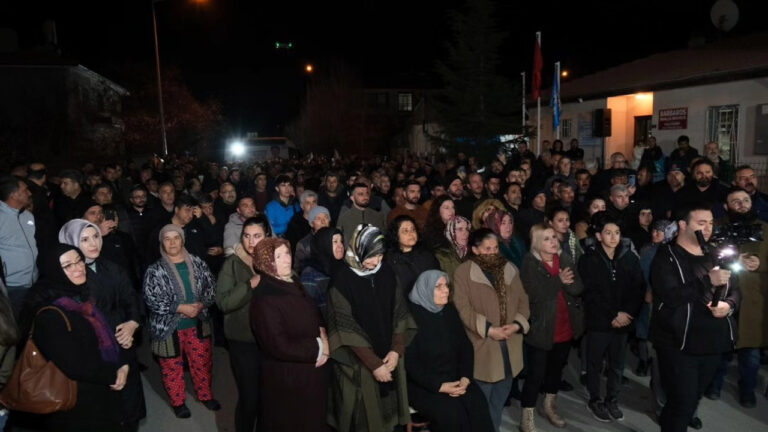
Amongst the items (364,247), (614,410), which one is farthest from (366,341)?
(614,410)

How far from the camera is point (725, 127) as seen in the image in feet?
51.9

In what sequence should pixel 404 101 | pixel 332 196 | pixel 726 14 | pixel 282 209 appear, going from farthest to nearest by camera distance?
pixel 404 101 → pixel 726 14 → pixel 332 196 → pixel 282 209

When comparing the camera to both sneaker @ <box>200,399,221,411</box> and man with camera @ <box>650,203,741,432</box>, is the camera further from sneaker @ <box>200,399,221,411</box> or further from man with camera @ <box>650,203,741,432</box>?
sneaker @ <box>200,399,221,411</box>

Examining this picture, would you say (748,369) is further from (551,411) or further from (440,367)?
(440,367)

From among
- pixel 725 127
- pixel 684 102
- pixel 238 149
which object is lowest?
pixel 725 127

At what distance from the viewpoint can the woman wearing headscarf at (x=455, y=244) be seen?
207 inches

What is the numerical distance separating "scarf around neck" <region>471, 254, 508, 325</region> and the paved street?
1277mm

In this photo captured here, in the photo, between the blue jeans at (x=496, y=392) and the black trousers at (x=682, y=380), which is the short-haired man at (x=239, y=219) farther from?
the black trousers at (x=682, y=380)

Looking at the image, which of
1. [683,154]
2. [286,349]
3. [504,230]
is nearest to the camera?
[286,349]

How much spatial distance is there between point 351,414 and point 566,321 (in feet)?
7.52

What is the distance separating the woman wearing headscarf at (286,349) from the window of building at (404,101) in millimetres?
59768

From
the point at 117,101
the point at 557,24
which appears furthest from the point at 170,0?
the point at 557,24

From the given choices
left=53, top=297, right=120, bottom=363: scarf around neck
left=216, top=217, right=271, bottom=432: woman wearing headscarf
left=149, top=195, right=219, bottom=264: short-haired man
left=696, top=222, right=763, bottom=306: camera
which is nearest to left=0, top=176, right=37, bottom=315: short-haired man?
left=149, top=195, right=219, bottom=264: short-haired man

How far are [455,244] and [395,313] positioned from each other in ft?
4.62
